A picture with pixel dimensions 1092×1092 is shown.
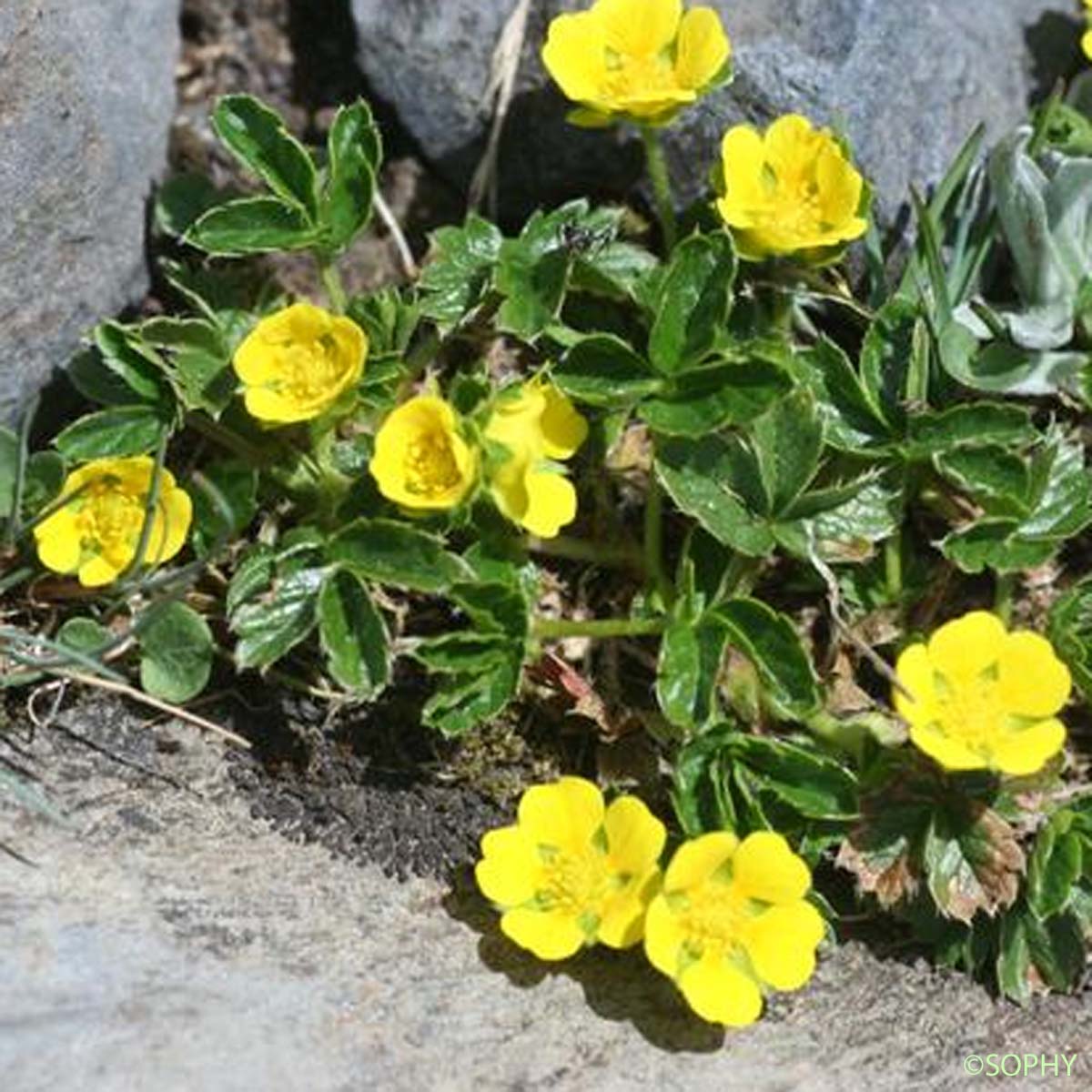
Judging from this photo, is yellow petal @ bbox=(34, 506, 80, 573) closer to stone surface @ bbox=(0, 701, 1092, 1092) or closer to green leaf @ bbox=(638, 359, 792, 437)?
stone surface @ bbox=(0, 701, 1092, 1092)

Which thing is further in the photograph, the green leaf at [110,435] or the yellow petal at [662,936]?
the green leaf at [110,435]

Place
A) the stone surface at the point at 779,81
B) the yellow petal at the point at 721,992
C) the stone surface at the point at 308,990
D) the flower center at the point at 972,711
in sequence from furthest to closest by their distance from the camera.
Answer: the stone surface at the point at 779,81
the flower center at the point at 972,711
the yellow petal at the point at 721,992
the stone surface at the point at 308,990

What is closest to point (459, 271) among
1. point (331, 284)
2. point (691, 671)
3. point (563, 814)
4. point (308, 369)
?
point (331, 284)

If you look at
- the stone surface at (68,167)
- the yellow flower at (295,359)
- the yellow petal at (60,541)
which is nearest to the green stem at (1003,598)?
the yellow flower at (295,359)

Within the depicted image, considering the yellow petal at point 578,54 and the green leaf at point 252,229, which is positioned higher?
the yellow petal at point 578,54

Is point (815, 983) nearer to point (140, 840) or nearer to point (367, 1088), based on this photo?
point (367, 1088)

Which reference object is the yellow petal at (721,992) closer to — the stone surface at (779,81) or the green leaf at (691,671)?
the green leaf at (691,671)

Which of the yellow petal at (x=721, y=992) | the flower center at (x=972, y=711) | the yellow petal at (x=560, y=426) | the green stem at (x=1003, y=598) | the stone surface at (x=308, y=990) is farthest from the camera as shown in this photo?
the green stem at (x=1003, y=598)
